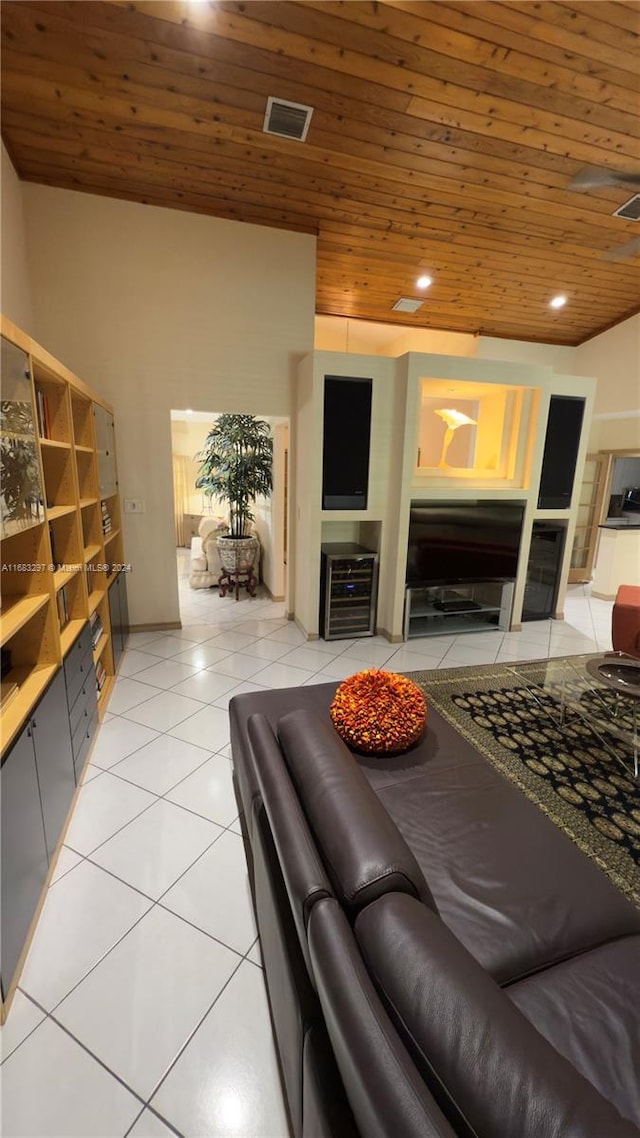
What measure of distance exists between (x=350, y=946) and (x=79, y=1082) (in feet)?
3.53

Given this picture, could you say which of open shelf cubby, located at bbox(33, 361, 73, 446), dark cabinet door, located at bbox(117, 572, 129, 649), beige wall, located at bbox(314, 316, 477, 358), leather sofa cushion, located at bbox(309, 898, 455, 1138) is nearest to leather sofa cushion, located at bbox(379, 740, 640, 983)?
leather sofa cushion, located at bbox(309, 898, 455, 1138)

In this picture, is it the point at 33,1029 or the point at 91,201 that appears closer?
the point at 33,1029

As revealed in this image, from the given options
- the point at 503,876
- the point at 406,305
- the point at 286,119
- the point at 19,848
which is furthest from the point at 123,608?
the point at 406,305

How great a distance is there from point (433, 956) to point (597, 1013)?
585 millimetres

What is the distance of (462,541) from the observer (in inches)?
172

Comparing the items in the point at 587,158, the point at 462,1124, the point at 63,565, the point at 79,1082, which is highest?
the point at 587,158

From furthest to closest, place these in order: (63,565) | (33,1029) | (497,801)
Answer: (63,565), (497,801), (33,1029)

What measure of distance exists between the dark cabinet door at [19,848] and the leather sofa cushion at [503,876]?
1206 mm

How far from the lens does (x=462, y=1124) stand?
593 mm

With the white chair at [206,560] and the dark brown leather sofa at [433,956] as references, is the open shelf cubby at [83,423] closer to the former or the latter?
the dark brown leather sofa at [433,956]

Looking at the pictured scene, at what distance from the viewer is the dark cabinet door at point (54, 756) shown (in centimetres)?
168

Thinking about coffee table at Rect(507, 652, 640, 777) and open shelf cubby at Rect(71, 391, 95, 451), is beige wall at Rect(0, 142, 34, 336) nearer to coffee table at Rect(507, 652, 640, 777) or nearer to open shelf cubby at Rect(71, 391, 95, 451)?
open shelf cubby at Rect(71, 391, 95, 451)

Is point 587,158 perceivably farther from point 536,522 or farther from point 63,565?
point 63,565

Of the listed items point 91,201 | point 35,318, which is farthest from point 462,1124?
point 91,201
